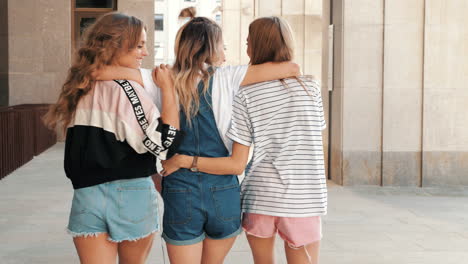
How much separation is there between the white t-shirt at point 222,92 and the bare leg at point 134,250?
2.14ft

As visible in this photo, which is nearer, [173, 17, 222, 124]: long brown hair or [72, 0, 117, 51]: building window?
[173, 17, 222, 124]: long brown hair

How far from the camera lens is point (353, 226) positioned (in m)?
8.03

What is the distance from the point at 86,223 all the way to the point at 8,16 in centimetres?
1926

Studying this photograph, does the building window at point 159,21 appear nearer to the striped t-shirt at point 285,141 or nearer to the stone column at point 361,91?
the stone column at point 361,91

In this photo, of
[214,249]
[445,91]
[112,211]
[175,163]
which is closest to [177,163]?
[175,163]

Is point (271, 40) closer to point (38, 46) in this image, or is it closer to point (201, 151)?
point (201, 151)

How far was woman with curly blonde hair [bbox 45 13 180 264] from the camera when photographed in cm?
339

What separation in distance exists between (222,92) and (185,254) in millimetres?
843

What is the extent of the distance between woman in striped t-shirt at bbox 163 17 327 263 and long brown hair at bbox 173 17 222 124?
9.8 inches

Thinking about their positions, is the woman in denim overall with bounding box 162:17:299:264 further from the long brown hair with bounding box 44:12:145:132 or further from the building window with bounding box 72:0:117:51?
the building window with bounding box 72:0:117:51

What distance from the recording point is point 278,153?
148 inches

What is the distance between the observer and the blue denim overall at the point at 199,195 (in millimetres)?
3568

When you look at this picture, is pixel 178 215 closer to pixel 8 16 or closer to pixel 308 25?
pixel 8 16


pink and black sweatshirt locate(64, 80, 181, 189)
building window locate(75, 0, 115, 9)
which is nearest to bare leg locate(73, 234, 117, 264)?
pink and black sweatshirt locate(64, 80, 181, 189)
